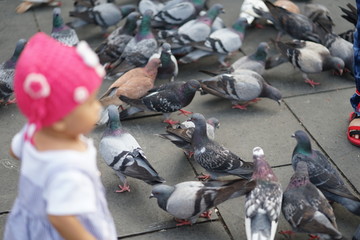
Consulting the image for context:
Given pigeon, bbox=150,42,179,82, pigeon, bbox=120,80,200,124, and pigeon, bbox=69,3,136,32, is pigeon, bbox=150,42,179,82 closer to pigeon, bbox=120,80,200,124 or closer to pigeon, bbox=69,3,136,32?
pigeon, bbox=120,80,200,124

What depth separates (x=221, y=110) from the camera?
20.0 feet

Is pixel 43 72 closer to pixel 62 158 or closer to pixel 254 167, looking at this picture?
pixel 62 158

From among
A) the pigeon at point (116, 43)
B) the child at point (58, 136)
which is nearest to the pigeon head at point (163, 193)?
the child at point (58, 136)

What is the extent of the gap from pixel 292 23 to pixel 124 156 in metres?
3.39

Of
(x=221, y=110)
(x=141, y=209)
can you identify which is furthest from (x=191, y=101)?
(x=141, y=209)

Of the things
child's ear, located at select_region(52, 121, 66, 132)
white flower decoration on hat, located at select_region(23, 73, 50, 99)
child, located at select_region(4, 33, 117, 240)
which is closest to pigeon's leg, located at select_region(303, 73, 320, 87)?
child, located at select_region(4, 33, 117, 240)

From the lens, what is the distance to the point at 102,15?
288 inches

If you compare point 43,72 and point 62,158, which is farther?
point 62,158

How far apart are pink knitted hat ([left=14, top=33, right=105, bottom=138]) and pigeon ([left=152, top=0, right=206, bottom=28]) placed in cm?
496

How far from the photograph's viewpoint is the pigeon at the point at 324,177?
14.4ft

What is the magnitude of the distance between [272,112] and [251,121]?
1.00 feet

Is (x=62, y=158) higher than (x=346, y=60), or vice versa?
(x=62, y=158)

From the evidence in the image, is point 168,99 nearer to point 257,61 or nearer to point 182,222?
point 257,61

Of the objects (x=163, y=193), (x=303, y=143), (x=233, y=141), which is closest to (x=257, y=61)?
(x=233, y=141)
